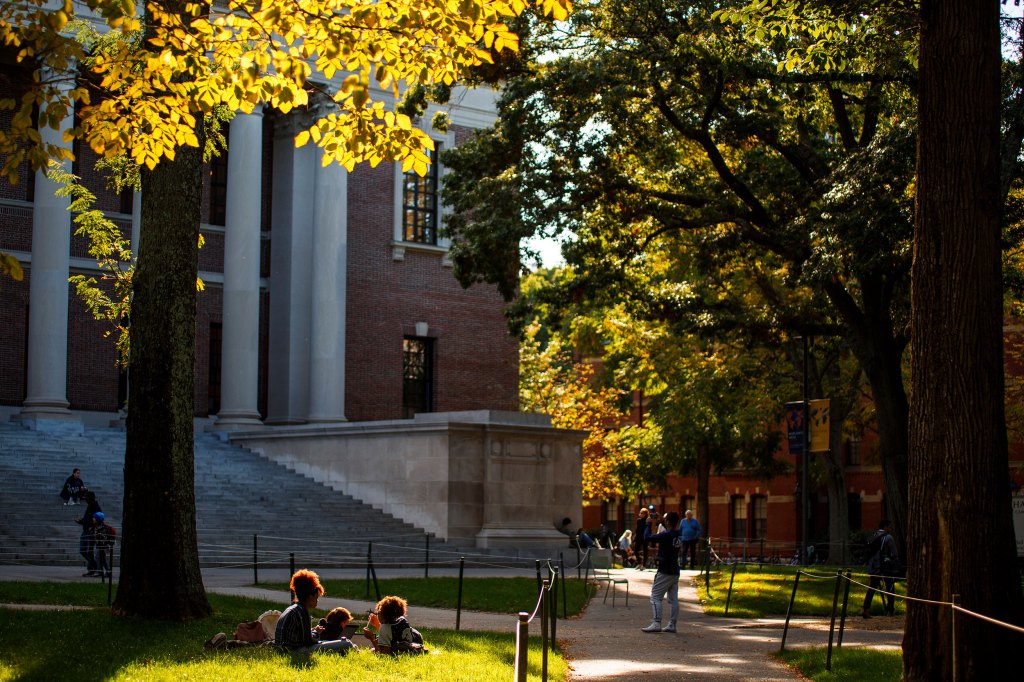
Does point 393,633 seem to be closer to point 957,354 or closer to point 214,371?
point 957,354

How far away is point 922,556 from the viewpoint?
36.8 ft

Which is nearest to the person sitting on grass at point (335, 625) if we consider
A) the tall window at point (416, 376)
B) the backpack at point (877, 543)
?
the backpack at point (877, 543)

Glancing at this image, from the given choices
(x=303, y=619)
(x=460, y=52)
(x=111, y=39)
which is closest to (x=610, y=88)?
(x=111, y=39)

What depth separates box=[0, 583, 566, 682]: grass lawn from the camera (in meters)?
Answer: 11.1

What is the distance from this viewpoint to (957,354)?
11.1m

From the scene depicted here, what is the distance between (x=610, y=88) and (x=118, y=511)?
13739 millimetres

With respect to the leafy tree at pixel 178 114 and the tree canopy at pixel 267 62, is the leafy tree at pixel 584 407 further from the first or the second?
the tree canopy at pixel 267 62

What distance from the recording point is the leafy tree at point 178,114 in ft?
35.6

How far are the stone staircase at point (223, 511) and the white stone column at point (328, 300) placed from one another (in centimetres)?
430

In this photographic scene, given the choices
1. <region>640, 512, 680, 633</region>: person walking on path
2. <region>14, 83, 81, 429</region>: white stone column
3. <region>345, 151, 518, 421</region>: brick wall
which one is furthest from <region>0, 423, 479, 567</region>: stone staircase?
<region>345, 151, 518, 421</region>: brick wall

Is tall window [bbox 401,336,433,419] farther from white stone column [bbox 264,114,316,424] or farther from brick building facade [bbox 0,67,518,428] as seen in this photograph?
white stone column [bbox 264,114,316,424]

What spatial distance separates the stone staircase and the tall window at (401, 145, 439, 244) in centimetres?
1111

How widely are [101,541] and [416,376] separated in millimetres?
23384

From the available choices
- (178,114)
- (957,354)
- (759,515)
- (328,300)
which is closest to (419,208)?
(328,300)
